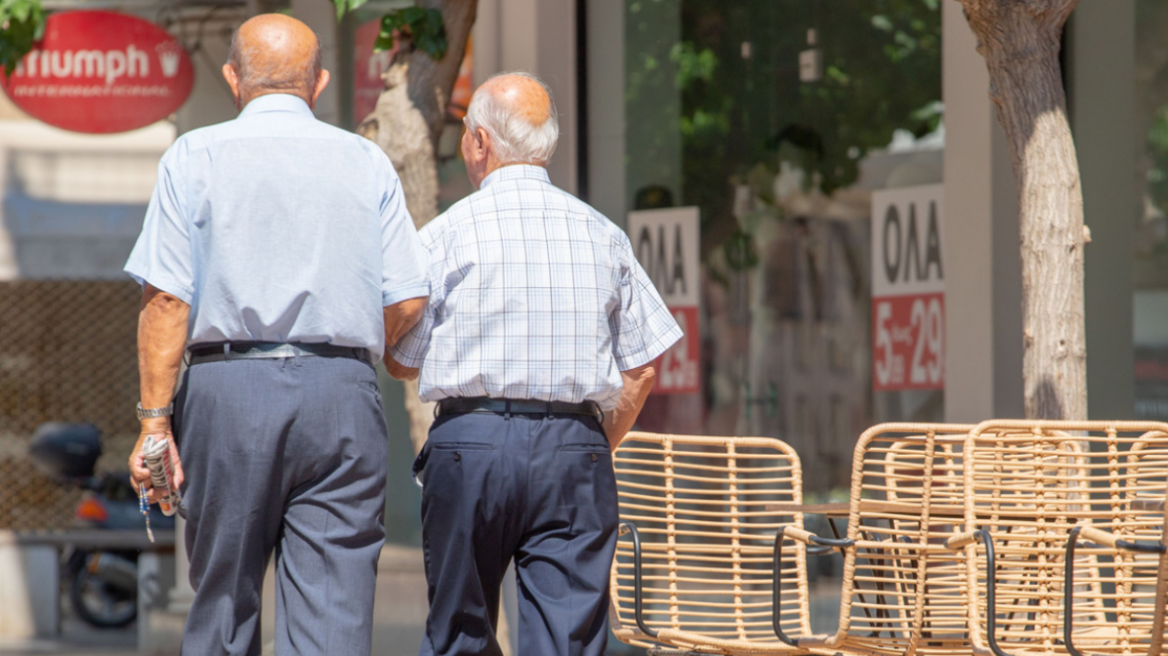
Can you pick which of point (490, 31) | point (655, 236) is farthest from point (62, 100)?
point (655, 236)

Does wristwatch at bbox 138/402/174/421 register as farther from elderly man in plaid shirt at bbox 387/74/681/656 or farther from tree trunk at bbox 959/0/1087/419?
tree trunk at bbox 959/0/1087/419

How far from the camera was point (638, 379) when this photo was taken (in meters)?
3.85

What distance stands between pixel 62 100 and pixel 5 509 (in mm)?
3313

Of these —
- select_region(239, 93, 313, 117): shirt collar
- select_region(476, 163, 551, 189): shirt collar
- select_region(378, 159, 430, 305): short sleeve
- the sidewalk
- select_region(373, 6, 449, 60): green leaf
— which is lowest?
the sidewalk

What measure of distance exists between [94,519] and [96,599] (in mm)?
549

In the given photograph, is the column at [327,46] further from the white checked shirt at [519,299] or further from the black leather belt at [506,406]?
the black leather belt at [506,406]

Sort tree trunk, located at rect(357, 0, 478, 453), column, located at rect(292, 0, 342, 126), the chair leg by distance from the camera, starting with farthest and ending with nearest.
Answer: column, located at rect(292, 0, 342, 126)
tree trunk, located at rect(357, 0, 478, 453)
the chair leg

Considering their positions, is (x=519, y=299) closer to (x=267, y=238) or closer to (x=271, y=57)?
(x=267, y=238)

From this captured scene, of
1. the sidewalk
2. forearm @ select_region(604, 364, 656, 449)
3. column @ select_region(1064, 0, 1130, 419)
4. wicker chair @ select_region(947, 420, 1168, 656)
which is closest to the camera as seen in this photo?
wicker chair @ select_region(947, 420, 1168, 656)

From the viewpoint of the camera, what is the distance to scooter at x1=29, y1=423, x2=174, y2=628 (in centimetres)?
1050

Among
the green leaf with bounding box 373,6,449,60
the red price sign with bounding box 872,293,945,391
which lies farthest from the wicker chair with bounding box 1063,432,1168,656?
the green leaf with bounding box 373,6,449,60

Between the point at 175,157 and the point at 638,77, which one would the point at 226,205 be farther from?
the point at 638,77

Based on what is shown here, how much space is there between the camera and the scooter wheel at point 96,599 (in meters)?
10.5

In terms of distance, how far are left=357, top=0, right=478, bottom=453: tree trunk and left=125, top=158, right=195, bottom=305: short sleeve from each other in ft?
6.59
